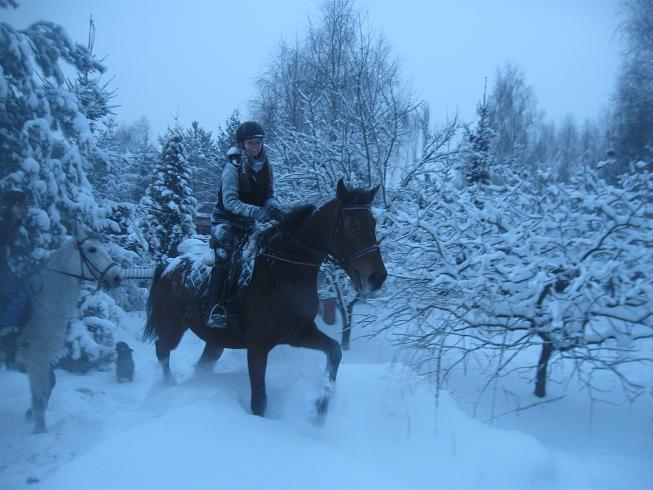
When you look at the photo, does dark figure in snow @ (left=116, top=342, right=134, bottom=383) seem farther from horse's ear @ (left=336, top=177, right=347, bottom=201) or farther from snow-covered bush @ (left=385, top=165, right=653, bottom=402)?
horse's ear @ (left=336, top=177, right=347, bottom=201)

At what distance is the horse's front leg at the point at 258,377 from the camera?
4.36m

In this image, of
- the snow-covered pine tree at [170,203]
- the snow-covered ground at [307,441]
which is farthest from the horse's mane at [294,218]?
the snow-covered pine tree at [170,203]

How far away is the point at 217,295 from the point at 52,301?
202cm

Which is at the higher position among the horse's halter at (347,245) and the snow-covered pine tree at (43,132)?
the snow-covered pine tree at (43,132)

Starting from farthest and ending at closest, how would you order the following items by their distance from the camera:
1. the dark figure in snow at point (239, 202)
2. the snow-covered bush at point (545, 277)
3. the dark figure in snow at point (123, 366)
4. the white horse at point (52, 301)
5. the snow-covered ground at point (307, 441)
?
1. the dark figure in snow at point (123, 366)
2. the snow-covered bush at point (545, 277)
3. the white horse at point (52, 301)
4. the dark figure in snow at point (239, 202)
5. the snow-covered ground at point (307, 441)

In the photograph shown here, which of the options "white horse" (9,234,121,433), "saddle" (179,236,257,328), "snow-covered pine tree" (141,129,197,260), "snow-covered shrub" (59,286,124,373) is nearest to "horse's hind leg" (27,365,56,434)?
"white horse" (9,234,121,433)

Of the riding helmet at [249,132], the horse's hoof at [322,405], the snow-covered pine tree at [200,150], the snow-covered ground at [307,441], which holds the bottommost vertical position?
the snow-covered ground at [307,441]

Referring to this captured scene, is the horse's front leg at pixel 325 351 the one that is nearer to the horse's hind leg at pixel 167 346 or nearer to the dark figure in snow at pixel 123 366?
the horse's hind leg at pixel 167 346

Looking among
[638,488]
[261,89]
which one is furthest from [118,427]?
[261,89]

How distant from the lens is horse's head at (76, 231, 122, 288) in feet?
16.9

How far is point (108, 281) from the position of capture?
5.21m

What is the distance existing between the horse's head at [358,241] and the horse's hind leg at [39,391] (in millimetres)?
3676

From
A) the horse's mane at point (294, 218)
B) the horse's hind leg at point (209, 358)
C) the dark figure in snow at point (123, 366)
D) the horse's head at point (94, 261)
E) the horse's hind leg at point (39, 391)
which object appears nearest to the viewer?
the horse's mane at point (294, 218)

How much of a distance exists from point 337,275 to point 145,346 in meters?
5.07
